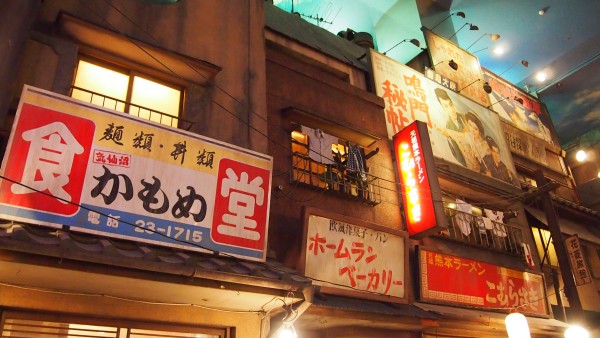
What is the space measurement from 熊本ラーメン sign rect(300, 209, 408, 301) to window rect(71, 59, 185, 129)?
12.7ft

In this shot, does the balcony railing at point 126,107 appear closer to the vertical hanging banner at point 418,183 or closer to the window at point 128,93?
the window at point 128,93

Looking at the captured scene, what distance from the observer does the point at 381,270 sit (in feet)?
35.4

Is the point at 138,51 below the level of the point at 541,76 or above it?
below

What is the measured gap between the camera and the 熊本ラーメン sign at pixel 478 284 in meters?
12.1

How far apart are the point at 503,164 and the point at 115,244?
16429 mm

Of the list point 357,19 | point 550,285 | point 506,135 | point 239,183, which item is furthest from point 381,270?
point 357,19

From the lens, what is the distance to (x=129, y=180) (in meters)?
7.40

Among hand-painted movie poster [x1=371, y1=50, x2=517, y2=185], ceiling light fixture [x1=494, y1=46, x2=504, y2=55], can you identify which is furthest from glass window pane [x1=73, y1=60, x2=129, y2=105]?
ceiling light fixture [x1=494, y1=46, x2=504, y2=55]

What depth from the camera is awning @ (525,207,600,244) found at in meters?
17.8

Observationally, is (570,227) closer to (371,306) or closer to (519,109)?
(519,109)

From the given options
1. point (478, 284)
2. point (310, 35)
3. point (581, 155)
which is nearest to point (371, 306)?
point (478, 284)

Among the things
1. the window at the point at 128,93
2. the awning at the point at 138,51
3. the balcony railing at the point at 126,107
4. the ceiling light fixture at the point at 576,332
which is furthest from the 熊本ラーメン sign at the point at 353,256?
the ceiling light fixture at the point at 576,332

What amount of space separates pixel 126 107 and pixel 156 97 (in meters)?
0.85

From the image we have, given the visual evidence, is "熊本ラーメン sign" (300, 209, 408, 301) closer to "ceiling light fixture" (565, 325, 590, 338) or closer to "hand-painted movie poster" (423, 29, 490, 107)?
"ceiling light fixture" (565, 325, 590, 338)
